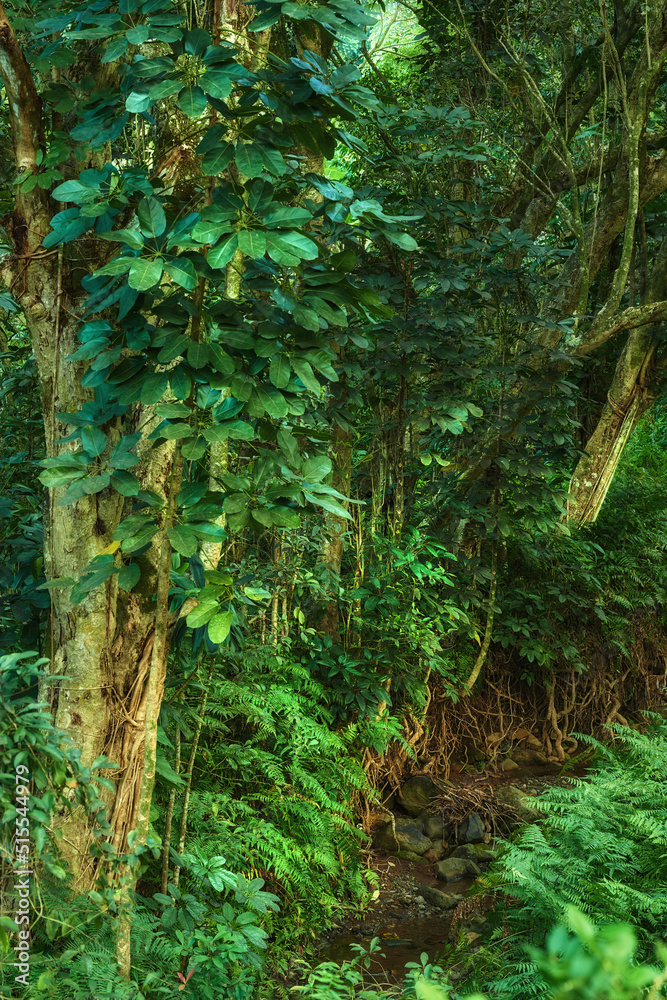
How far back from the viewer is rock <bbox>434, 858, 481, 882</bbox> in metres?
4.79

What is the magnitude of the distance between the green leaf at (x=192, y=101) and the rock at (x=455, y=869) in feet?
15.0

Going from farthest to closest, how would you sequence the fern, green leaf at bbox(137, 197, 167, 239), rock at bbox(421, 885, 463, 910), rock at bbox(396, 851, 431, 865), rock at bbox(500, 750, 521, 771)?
rock at bbox(500, 750, 521, 771) → rock at bbox(396, 851, 431, 865) → rock at bbox(421, 885, 463, 910) → the fern → green leaf at bbox(137, 197, 167, 239)

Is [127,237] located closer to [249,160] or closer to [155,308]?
[155,308]

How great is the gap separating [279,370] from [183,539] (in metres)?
0.50

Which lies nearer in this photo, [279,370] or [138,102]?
[138,102]

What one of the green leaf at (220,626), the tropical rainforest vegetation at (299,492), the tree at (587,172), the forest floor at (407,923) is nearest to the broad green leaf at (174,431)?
the tropical rainforest vegetation at (299,492)

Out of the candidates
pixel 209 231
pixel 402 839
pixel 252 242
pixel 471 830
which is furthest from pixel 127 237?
pixel 471 830

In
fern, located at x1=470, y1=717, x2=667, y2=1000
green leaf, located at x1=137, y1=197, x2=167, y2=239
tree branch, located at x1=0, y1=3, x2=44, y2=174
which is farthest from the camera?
fern, located at x1=470, y1=717, x2=667, y2=1000

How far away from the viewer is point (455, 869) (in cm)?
482

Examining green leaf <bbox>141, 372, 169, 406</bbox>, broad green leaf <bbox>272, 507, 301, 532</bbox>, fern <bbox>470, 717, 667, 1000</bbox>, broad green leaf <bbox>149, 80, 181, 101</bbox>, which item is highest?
broad green leaf <bbox>149, 80, 181, 101</bbox>

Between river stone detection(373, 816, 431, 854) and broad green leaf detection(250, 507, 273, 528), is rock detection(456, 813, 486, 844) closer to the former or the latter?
river stone detection(373, 816, 431, 854)

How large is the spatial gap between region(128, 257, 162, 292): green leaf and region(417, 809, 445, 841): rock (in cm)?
443

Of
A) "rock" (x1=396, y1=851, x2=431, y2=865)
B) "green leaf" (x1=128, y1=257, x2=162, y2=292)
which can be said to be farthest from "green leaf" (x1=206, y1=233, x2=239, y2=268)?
"rock" (x1=396, y1=851, x2=431, y2=865)

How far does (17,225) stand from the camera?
2.30 meters
